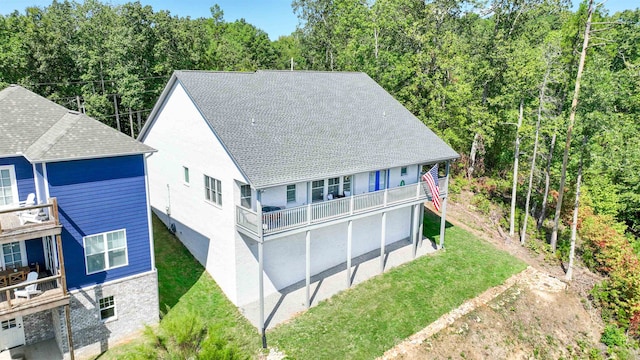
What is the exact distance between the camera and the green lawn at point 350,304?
14.7 meters

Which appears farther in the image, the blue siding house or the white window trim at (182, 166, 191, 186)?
the white window trim at (182, 166, 191, 186)

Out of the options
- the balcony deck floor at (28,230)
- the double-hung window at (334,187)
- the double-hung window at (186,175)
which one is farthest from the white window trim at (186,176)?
the balcony deck floor at (28,230)

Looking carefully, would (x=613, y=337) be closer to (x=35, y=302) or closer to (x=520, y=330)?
(x=520, y=330)

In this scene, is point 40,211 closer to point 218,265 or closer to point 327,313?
point 218,265

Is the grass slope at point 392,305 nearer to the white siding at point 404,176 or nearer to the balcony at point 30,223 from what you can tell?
the white siding at point 404,176

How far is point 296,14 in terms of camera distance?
5147 cm

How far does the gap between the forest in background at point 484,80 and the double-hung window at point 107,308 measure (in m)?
14.7

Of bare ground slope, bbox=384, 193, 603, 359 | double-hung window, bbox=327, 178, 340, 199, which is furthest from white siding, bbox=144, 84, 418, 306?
bare ground slope, bbox=384, 193, 603, 359

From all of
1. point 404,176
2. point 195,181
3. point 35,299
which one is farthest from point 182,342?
point 404,176

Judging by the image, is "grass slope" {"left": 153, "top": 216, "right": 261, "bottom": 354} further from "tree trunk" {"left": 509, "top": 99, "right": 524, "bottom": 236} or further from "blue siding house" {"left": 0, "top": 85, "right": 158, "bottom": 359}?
"tree trunk" {"left": 509, "top": 99, "right": 524, "bottom": 236}

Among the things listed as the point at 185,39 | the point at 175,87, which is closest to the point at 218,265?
the point at 175,87

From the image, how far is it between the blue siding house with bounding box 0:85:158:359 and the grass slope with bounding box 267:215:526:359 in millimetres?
5936

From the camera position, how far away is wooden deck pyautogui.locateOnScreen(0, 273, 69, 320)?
1164 cm

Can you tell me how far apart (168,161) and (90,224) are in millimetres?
8026
